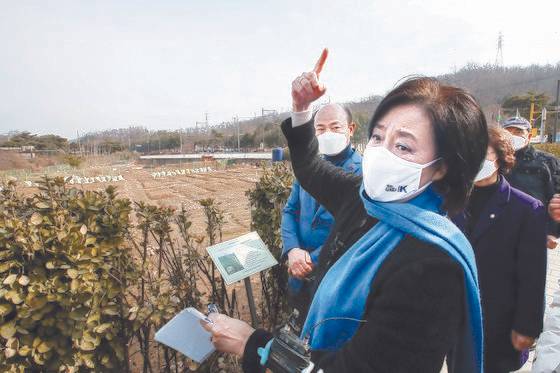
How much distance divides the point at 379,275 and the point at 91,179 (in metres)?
30.8

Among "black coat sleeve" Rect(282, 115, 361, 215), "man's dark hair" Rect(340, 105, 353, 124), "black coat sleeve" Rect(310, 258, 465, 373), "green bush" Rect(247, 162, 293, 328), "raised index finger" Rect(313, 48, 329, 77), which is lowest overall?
"green bush" Rect(247, 162, 293, 328)

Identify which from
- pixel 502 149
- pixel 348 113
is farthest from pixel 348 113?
pixel 502 149

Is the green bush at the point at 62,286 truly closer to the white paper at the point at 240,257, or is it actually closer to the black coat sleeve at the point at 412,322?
the white paper at the point at 240,257

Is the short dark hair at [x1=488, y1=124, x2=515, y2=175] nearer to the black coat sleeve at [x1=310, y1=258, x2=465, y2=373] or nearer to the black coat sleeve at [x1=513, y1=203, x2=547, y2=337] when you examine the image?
the black coat sleeve at [x1=513, y1=203, x2=547, y2=337]

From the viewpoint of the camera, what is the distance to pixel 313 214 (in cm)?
231

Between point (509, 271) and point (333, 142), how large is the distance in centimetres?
131

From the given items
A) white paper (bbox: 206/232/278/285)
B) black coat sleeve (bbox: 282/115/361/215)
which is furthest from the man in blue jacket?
black coat sleeve (bbox: 282/115/361/215)

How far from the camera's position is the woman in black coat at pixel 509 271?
1865mm

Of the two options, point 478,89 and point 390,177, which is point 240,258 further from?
point 478,89

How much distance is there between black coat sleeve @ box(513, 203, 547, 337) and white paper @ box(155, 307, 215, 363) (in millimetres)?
1704

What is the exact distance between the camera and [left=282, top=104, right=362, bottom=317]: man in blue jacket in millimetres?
2234

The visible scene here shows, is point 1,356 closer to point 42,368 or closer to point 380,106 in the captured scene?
point 42,368

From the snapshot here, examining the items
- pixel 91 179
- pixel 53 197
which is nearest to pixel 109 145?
pixel 91 179

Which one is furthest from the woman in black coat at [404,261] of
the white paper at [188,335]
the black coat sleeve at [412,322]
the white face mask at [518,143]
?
the white face mask at [518,143]
